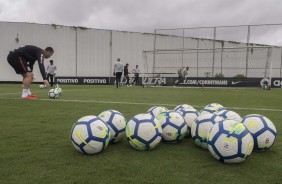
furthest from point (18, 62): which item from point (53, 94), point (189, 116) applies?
point (189, 116)

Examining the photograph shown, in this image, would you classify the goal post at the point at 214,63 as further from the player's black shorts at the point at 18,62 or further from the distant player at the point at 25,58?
the player's black shorts at the point at 18,62

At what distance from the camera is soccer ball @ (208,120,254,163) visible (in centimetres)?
310

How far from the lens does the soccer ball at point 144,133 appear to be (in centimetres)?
359

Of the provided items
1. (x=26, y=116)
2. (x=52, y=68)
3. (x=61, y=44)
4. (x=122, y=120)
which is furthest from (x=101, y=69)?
(x=122, y=120)

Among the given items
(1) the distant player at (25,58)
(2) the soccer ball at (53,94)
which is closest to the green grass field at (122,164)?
(1) the distant player at (25,58)

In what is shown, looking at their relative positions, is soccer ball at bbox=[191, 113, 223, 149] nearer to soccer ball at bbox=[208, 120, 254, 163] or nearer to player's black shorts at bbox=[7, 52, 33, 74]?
soccer ball at bbox=[208, 120, 254, 163]

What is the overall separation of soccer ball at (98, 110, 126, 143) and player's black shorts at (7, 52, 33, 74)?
20.3ft

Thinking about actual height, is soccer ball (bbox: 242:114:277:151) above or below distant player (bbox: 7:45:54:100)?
below

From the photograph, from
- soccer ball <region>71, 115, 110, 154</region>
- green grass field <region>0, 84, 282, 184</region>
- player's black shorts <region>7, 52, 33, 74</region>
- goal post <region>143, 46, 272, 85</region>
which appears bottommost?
green grass field <region>0, 84, 282, 184</region>

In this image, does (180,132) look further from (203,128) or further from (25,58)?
(25,58)

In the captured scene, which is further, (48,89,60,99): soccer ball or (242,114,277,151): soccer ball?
(48,89,60,99): soccer ball

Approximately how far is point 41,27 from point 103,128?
93.3 feet

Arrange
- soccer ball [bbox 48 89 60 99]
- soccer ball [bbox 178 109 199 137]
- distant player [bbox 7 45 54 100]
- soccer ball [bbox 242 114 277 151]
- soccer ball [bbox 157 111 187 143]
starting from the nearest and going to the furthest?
soccer ball [bbox 242 114 277 151] → soccer ball [bbox 157 111 187 143] → soccer ball [bbox 178 109 199 137] → distant player [bbox 7 45 54 100] → soccer ball [bbox 48 89 60 99]

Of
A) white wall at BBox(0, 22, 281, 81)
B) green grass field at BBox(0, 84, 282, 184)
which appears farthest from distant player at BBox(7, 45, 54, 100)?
white wall at BBox(0, 22, 281, 81)
